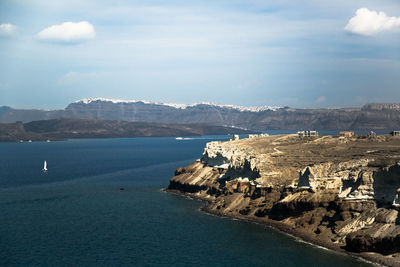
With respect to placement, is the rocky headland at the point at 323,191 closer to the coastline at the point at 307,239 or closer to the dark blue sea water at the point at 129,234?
the coastline at the point at 307,239

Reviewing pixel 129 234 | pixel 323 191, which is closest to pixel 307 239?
pixel 323 191

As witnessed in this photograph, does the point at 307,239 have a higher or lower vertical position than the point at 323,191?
lower

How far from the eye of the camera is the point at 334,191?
48094 millimetres

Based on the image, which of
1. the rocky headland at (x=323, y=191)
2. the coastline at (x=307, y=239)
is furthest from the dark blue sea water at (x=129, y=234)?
the rocky headland at (x=323, y=191)

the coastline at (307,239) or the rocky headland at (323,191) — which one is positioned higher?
the rocky headland at (323,191)

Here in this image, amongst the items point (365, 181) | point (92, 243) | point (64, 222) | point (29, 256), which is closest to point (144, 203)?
point (64, 222)

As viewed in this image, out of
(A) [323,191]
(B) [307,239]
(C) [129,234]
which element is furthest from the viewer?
(A) [323,191]

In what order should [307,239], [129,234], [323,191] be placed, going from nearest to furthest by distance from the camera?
[307,239], [129,234], [323,191]

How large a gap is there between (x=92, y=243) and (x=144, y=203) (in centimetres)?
1979

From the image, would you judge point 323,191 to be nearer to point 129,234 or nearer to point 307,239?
point 307,239

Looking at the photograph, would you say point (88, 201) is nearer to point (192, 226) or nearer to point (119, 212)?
point (119, 212)

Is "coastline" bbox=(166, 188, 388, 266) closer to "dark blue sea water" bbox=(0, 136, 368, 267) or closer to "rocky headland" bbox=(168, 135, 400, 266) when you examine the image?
"rocky headland" bbox=(168, 135, 400, 266)

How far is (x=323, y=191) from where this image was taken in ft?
160

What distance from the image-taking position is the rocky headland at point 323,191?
4084 centimetres
